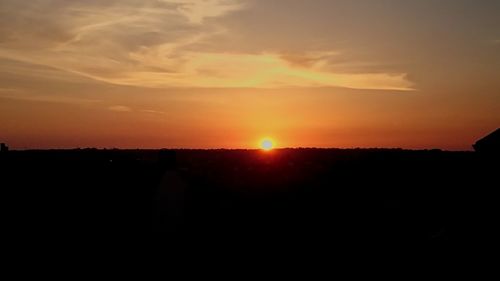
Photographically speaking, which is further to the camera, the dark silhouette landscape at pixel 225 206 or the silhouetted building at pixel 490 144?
the silhouetted building at pixel 490 144

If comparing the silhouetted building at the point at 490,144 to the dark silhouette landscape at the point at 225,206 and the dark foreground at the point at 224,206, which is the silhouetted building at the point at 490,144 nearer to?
the dark silhouette landscape at the point at 225,206

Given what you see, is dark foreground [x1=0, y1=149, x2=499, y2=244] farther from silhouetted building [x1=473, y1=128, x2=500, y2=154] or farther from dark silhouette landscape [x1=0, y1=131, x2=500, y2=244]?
silhouetted building [x1=473, y1=128, x2=500, y2=154]

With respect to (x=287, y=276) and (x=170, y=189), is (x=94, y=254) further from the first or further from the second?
(x=287, y=276)

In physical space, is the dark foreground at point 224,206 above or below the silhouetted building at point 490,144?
below

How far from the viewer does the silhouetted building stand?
1882 centimetres

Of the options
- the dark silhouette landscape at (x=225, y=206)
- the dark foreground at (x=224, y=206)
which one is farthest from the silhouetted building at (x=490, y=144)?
the dark foreground at (x=224, y=206)

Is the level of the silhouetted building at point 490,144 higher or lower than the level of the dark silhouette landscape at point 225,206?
higher

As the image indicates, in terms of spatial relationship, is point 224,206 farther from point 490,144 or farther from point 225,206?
point 490,144

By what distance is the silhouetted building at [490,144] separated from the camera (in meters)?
18.8

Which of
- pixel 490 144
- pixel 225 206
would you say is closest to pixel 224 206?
pixel 225 206

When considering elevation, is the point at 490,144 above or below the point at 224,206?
above

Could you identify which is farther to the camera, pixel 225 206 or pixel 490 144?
pixel 225 206

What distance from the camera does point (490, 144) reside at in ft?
62.5

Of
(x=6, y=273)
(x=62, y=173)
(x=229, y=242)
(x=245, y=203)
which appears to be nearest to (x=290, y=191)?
(x=245, y=203)
